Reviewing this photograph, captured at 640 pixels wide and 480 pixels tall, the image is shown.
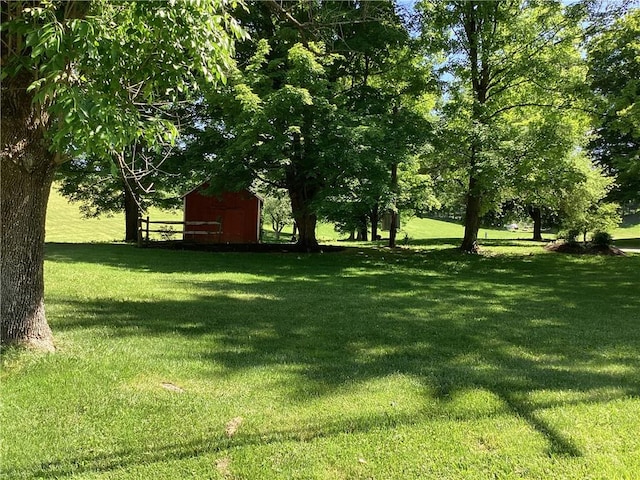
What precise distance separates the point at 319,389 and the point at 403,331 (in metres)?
2.34

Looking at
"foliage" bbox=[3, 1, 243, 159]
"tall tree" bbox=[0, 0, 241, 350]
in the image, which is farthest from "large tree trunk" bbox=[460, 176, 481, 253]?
"foliage" bbox=[3, 1, 243, 159]

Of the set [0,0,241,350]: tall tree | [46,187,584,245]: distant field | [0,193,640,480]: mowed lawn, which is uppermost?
[0,0,241,350]: tall tree

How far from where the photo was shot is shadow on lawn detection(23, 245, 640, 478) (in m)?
3.84

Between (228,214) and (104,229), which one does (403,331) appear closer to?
(228,214)

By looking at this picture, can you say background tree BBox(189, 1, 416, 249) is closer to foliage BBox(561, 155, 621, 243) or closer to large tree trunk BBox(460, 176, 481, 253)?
large tree trunk BBox(460, 176, 481, 253)

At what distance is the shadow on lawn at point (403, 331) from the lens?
3842 mm

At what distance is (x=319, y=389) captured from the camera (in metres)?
3.88

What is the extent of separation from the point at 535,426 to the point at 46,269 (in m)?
9.56

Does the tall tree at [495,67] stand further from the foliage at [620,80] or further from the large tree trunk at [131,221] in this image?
the large tree trunk at [131,221]

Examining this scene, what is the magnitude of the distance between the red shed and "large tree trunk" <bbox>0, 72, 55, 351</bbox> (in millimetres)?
16424

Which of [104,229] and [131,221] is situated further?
[104,229]

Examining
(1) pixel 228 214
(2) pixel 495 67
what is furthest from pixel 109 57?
(1) pixel 228 214

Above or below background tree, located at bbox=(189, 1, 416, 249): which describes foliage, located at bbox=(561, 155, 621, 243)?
below

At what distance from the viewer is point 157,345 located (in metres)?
4.90
